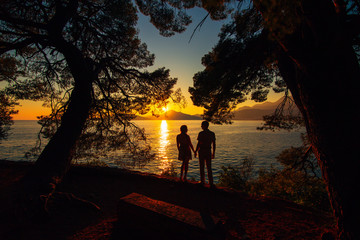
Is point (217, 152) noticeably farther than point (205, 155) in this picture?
Yes

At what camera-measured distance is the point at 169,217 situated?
2402 millimetres

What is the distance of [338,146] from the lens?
2135 mm

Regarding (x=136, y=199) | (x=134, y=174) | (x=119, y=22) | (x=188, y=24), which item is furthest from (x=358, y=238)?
(x=119, y=22)

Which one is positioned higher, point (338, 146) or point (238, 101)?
point (238, 101)

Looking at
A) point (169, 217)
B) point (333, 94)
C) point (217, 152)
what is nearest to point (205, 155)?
point (169, 217)

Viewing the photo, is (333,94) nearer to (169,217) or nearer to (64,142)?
(169,217)

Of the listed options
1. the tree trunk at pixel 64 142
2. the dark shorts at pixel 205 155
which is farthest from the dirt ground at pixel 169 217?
the dark shorts at pixel 205 155

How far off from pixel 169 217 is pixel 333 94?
3.07m

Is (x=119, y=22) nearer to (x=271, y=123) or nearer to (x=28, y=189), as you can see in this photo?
(x=28, y=189)

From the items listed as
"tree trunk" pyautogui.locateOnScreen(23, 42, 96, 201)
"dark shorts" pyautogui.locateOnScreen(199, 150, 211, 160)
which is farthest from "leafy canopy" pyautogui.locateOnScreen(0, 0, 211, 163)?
→ "dark shorts" pyautogui.locateOnScreen(199, 150, 211, 160)

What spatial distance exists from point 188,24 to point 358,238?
7.66 m

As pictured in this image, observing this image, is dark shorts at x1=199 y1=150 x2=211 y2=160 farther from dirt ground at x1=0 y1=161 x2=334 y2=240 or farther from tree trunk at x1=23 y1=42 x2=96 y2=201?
tree trunk at x1=23 y1=42 x2=96 y2=201

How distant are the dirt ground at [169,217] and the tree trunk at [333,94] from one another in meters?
1.35

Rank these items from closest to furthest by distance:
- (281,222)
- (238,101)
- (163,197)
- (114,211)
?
(281,222), (114,211), (163,197), (238,101)
